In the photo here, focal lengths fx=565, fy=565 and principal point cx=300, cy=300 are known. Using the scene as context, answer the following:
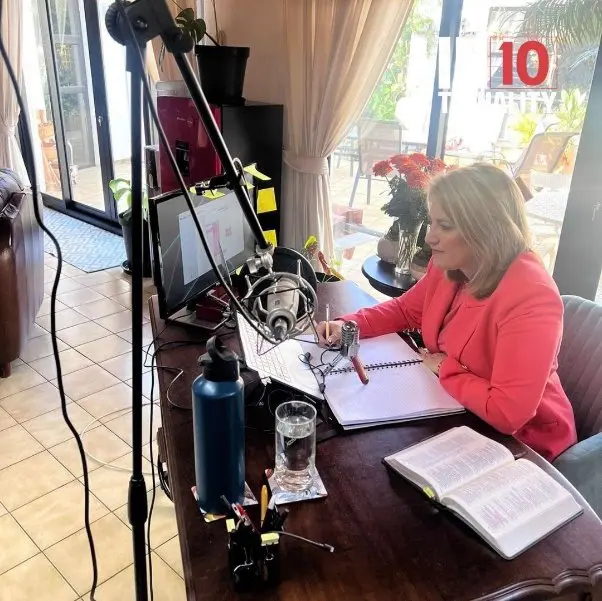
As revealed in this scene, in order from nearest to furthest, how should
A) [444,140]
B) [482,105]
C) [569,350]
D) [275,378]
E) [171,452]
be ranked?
[171,452] → [275,378] → [569,350] → [482,105] → [444,140]

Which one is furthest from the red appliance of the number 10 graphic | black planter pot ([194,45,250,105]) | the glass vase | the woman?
the woman

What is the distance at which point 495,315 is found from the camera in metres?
1.28

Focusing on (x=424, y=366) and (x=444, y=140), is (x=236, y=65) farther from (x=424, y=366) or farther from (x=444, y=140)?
(x=424, y=366)

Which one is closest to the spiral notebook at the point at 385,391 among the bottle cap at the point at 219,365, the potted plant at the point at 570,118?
the bottle cap at the point at 219,365

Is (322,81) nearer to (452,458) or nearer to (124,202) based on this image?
(124,202)

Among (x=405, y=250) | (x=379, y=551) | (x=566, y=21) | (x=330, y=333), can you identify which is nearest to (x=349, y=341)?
(x=330, y=333)

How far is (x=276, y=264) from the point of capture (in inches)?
61.1

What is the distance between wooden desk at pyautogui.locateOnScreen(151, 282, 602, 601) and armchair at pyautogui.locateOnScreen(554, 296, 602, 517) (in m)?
0.28

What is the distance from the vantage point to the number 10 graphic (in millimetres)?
2279

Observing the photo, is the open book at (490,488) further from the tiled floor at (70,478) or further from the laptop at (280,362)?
the tiled floor at (70,478)

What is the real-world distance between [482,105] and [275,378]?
6.29 ft

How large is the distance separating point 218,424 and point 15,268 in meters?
1.99

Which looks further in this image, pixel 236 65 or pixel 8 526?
pixel 236 65

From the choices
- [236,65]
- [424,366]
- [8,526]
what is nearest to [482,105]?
[236,65]
